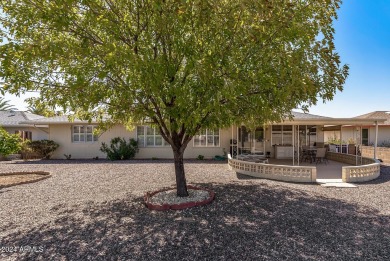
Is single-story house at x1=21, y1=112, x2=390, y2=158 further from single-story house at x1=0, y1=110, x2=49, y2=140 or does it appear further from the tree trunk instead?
the tree trunk

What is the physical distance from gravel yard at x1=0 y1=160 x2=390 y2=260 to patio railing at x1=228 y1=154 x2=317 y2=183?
3.16 ft

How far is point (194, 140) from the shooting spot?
17.2 metres

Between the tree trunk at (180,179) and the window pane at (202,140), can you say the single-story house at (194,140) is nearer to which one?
the window pane at (202,140)

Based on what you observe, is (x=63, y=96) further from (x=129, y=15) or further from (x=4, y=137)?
(x=4, y=137)

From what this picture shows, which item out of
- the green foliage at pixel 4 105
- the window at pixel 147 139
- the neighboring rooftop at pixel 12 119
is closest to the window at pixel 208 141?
the window at pixel 147 139

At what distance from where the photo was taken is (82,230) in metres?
4.94

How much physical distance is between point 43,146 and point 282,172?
54.6ft

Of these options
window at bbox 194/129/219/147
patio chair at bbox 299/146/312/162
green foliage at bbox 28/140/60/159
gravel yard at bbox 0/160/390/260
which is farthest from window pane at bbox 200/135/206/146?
green foliage at bbox 28/140/60/159

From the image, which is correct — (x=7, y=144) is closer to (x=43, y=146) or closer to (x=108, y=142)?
(x=43, y=146)

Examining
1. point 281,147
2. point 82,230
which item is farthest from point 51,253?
point 281,147

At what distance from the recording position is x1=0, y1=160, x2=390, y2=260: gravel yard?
3975 millimetres

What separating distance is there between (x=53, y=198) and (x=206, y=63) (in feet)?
22.0

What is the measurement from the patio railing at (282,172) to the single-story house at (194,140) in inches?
235

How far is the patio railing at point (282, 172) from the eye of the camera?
31.0 ft
